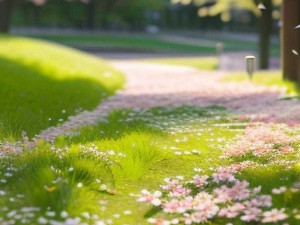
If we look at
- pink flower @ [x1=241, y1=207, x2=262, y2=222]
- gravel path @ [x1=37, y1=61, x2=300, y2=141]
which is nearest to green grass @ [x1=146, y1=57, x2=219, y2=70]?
gravel path @ [x1=37, y1=61, x2=300, y2=141]

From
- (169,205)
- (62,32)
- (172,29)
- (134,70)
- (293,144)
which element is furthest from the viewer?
(172,29)

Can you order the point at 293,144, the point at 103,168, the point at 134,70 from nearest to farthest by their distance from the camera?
1. the point at 103,168
2. the point at 293,144
3. the point at 134,70

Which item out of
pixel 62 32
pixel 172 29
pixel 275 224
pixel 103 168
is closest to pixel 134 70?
pixel 103 168

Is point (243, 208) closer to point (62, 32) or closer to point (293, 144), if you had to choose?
point (293, 144)

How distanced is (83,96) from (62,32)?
156 ft

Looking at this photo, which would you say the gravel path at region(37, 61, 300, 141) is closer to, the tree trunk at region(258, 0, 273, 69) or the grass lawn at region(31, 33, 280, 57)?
the tree trunk at region(258, 0, 273, 69)

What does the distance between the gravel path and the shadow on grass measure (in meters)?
0.33

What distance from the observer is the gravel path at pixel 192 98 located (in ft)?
40.8

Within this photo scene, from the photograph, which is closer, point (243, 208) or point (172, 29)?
point (243, 208)

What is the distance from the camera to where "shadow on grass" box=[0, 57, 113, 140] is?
1083 cm

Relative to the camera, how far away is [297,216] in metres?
5.85

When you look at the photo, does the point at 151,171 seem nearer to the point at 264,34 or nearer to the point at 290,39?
the point at 290,39

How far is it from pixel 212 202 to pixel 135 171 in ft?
5.42

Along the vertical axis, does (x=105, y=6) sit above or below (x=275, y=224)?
above
